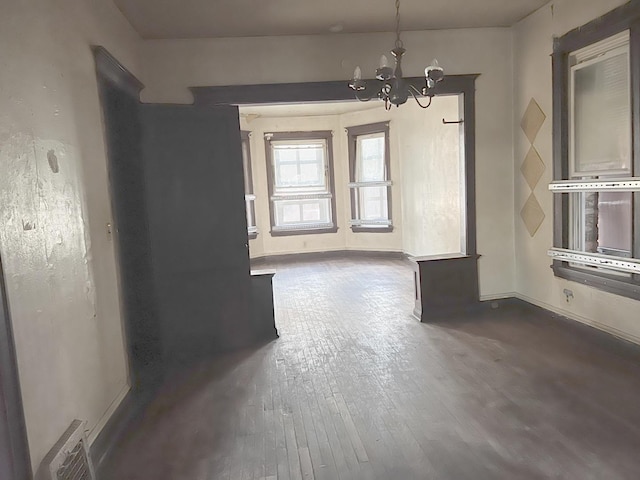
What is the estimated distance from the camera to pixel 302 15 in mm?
4102

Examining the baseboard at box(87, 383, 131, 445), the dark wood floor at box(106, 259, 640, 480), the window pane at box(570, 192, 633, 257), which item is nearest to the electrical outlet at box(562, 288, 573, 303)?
the dark wood floor at box(106, 259, 640, 480)

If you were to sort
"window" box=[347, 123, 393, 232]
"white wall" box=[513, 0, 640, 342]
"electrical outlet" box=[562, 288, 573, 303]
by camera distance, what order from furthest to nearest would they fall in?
1. "window" box=[347, 123, 393, 232]
2. "electrical outlet" box=[562, 288, 573, 303]
3. "white wall" box=[513, 0, 640, 342]

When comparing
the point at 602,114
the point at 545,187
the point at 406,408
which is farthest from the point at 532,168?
the point at 406,408

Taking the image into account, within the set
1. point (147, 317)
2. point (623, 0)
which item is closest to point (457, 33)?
point (623, 0)

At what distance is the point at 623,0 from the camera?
11.3 feet

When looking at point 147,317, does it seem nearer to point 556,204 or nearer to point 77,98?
point 77,98

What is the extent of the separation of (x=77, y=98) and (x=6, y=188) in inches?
41.0

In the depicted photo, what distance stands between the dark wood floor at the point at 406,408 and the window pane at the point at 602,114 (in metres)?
1.43

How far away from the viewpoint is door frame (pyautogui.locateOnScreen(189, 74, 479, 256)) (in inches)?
179

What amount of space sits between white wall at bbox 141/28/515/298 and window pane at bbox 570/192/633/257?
94 cm

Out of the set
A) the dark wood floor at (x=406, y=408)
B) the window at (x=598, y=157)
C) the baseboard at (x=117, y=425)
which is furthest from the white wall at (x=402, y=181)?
the baseboard at (x=117, y=425)

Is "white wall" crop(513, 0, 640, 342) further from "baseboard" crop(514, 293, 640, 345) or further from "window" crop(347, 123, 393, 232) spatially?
"window" crop(347, 123, 393, 232)

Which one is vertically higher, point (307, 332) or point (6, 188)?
point (6, 188)

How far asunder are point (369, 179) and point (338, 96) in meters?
4.45
